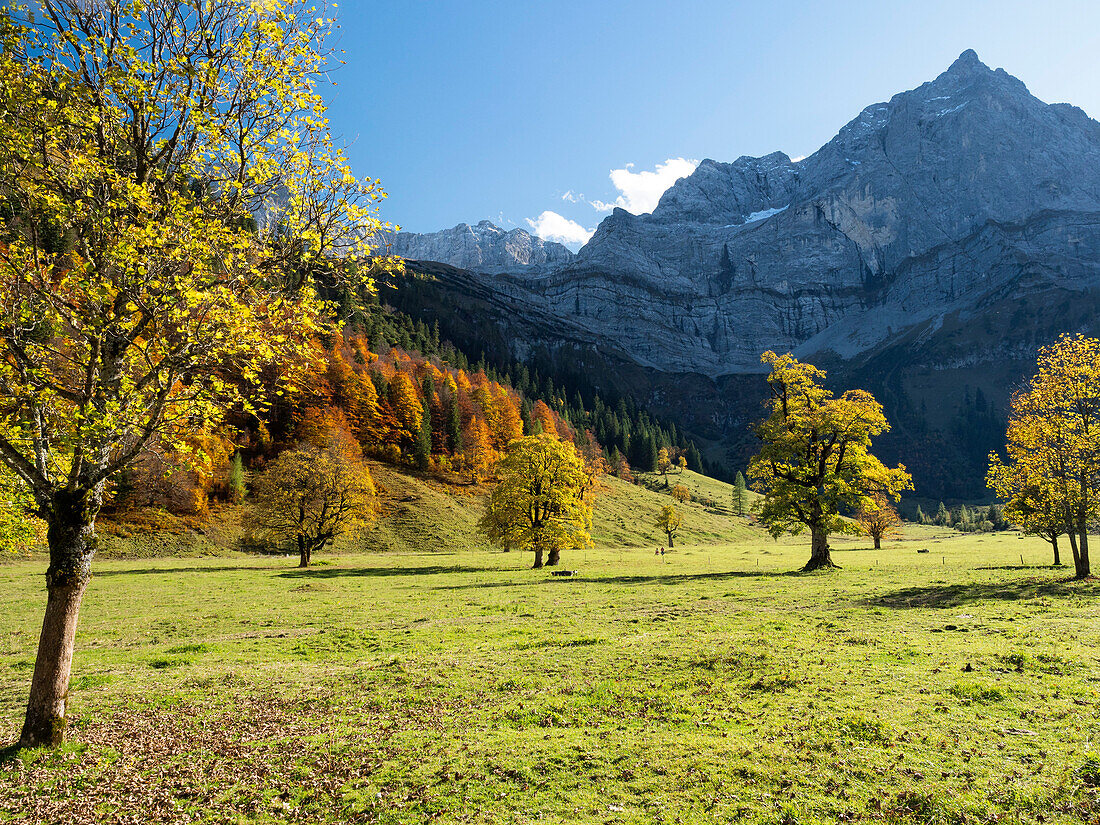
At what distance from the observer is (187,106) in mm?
11461

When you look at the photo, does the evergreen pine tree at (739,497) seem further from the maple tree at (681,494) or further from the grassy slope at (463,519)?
the grassy slope at (463,519)

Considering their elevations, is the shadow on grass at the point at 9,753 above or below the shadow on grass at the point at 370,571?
above

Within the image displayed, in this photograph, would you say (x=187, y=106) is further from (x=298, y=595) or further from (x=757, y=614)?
(x=298, y=595)

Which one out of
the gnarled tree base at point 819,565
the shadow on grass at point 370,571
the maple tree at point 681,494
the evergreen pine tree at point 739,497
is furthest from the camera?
the evergreen pine tree at point 739,497

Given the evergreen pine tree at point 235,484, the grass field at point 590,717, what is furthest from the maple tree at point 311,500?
the grass field at point 590,717

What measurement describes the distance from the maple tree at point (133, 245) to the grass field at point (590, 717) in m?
3.48

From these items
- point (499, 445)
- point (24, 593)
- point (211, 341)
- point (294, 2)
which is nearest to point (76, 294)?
point (211, 341)

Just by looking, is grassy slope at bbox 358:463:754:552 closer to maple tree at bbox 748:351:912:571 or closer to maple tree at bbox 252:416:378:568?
maple tree at bbox 252:416:378:568

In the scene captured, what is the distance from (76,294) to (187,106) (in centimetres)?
464

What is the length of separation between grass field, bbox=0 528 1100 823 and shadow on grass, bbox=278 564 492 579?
2222 cm

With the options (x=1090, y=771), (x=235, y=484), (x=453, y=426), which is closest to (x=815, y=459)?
(x=1090, y=771)

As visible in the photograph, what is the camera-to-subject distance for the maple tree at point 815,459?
41062 millimetres

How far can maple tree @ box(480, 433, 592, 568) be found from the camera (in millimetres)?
53500

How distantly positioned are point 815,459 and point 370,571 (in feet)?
137
